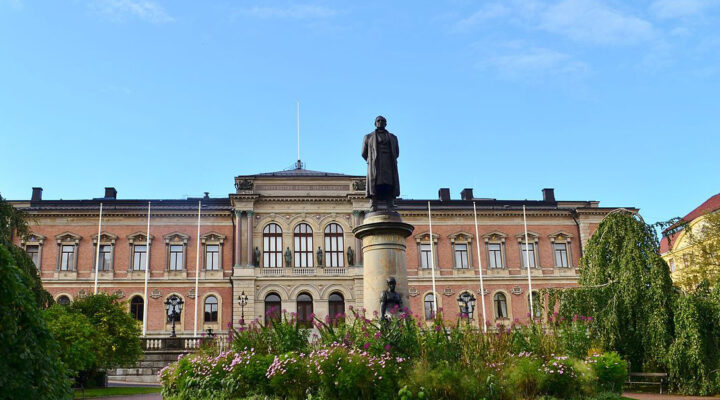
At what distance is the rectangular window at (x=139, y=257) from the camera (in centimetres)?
4634

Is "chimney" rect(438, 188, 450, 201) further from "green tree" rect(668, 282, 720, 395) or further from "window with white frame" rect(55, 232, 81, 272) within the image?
"green tree" rect(668, 282, 720, 395)

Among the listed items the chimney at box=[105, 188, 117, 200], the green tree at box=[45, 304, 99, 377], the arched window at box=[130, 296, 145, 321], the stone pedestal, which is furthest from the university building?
the stone pedestal

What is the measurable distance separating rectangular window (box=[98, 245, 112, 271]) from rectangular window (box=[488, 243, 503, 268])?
1094 inches

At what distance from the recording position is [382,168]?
49.5 ft

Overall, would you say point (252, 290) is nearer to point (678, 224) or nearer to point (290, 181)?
point (290, 181)

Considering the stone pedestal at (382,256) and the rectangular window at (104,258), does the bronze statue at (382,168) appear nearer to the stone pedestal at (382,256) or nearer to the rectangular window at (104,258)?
the stone pedestal at (382,256)

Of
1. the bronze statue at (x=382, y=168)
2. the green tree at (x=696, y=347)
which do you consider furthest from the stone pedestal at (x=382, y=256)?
the green tree at (x=696, y=347)

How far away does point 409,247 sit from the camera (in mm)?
48594

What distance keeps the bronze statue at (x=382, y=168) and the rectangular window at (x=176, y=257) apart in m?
34.4

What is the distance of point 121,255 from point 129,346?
20.9 meters

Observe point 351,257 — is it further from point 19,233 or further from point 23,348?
point 23,348

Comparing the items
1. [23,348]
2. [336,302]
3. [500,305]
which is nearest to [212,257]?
[336,302]

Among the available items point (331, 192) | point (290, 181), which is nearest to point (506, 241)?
point (331, 192)

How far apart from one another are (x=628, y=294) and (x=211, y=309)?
31814 millimetres
